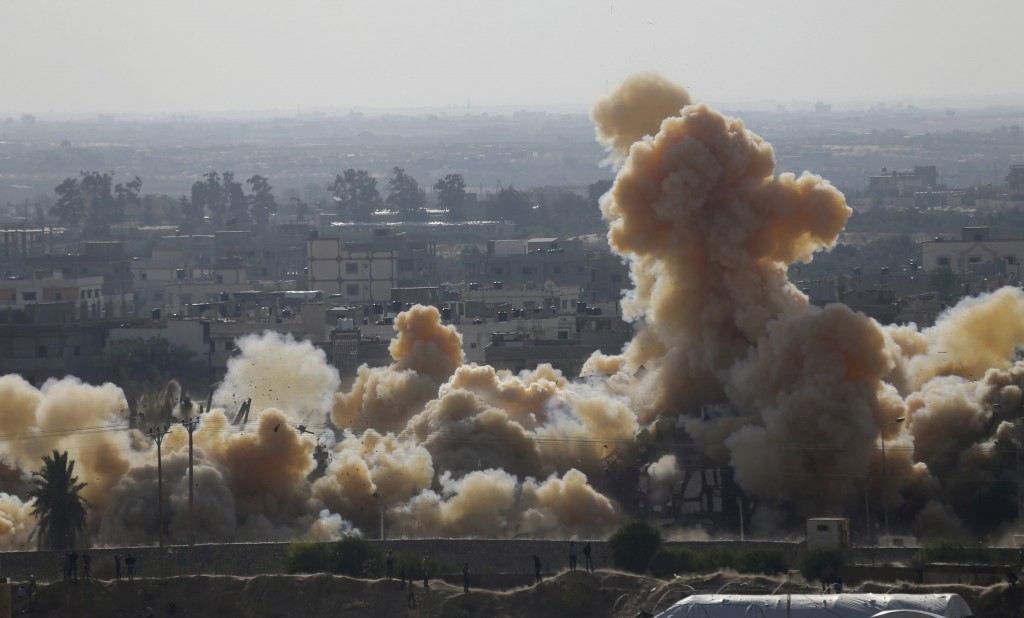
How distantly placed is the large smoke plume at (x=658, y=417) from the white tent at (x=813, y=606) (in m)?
19.9

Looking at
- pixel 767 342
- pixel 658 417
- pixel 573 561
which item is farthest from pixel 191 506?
pixel 767 342

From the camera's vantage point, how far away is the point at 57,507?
73.6 m

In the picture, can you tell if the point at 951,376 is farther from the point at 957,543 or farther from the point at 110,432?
the point at 110,432

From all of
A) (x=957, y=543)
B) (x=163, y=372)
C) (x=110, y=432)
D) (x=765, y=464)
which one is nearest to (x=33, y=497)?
(x=110, y=432)

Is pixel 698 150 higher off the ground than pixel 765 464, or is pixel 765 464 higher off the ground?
pixel 698 150

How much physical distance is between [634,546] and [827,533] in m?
4.79

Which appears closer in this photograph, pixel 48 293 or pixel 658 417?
pixel 658 417

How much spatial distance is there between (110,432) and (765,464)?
21590 millimetres

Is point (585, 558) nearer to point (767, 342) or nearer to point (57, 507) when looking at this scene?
point (767, 342)

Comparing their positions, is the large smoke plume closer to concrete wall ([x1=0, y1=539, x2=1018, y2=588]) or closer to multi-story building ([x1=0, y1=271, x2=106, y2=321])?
concrete wall ([x1=0, y1=539, x2=1018, y2=588])

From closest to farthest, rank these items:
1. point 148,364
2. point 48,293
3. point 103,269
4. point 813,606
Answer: point 813,606
point 148,364
point 48,293
point 103,269

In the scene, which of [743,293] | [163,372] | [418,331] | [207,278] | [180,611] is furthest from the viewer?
[207,278]

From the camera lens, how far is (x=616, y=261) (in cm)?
16012

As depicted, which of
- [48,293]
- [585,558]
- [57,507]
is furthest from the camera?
[48,293]
